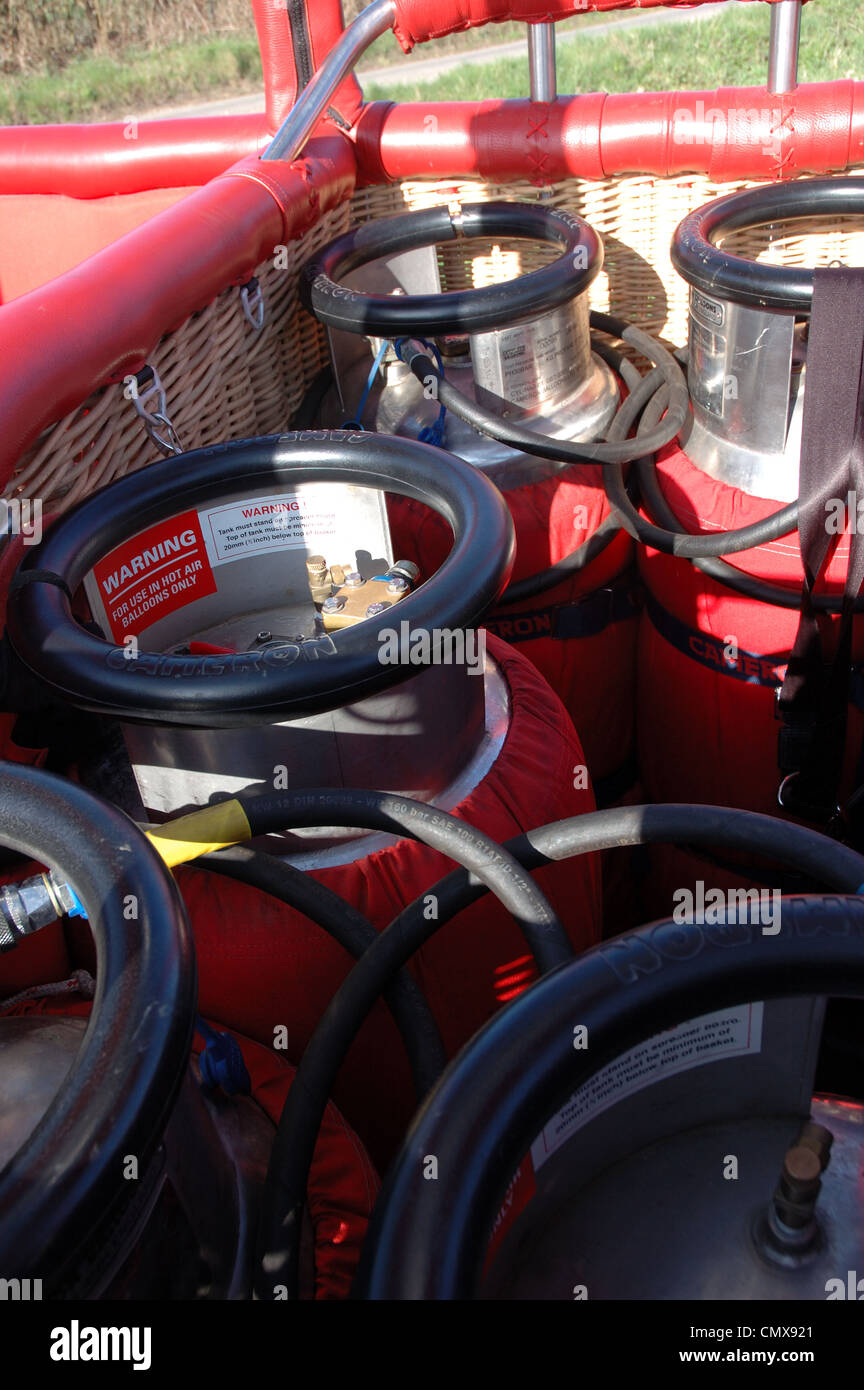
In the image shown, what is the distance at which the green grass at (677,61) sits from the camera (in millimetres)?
7555

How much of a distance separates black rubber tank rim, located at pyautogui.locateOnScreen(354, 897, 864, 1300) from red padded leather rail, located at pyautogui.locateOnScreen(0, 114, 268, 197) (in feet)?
5.32

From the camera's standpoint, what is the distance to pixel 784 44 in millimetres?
1538

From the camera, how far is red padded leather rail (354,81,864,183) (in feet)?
5.06

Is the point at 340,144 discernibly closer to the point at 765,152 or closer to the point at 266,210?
the point at 266,210

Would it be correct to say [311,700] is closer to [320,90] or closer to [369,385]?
[369,385]

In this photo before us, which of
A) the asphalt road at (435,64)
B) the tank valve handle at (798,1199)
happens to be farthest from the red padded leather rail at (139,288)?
the asphalt road at (435,64)

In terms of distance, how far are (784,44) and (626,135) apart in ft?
0.82

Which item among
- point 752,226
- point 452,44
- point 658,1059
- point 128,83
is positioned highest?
point 452,44

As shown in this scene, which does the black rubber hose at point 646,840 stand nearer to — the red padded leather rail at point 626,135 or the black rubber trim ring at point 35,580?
the black rubber trim ring at point 35,580

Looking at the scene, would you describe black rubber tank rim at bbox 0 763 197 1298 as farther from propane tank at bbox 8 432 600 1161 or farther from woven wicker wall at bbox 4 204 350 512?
woven wicker wall at bbox 4 204 350 512

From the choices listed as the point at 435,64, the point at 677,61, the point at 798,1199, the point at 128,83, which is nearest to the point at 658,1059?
the point at 798,1199

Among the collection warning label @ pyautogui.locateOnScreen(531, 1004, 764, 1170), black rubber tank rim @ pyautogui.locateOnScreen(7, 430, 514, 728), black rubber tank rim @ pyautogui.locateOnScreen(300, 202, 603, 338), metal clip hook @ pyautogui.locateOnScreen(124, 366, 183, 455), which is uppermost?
black rubber tank rim @ pyautogui.locateOnScreen(300, 202, 603, 338)

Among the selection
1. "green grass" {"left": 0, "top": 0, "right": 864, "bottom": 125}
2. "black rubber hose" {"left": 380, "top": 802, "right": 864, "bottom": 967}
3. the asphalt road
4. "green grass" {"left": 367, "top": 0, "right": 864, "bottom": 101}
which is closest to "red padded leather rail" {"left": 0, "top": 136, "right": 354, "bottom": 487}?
"black rubber hose" {"left": 380, "top": 802, "right": 864, "bottom": 967}

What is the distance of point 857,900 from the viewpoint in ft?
1.74
